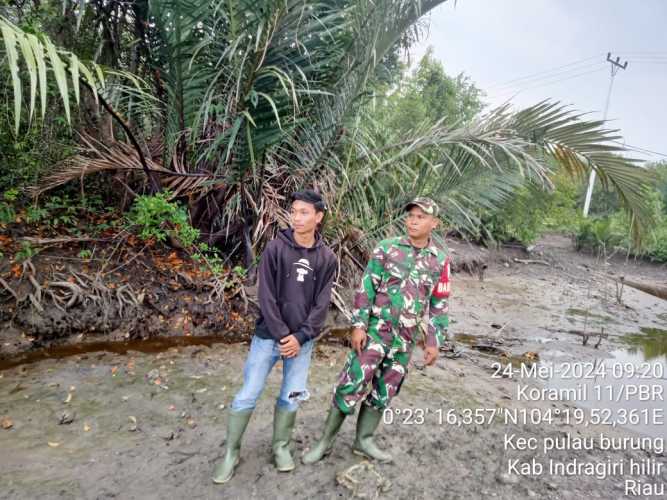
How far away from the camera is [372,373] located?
2.42m

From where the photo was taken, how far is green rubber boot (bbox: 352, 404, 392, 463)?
8.53 ft

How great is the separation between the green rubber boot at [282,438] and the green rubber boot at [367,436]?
0.45 meters

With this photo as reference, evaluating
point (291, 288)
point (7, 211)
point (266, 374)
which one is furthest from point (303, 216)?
point (7, 211)

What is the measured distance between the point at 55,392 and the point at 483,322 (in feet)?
19.5

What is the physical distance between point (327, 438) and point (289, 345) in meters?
0.82

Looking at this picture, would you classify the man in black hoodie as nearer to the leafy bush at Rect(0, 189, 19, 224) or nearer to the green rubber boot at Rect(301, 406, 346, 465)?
the green rubber boot at Rect(301, 406, 346, 465)

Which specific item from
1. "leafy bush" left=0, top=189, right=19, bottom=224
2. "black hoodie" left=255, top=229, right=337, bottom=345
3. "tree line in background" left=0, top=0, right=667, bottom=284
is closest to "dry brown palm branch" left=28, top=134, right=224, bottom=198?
"tree line in background" left=0, top=0, right=667, bottom=284

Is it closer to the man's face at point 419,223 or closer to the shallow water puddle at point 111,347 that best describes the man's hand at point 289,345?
the man's face at point 419,223

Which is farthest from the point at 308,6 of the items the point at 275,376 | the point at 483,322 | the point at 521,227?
the point at 521,227

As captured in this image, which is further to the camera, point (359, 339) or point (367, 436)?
point (367, 436)

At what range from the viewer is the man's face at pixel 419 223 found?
241 centimetres

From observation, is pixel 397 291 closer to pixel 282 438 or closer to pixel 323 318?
pixel 323 318

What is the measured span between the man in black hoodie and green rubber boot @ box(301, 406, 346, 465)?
340mm

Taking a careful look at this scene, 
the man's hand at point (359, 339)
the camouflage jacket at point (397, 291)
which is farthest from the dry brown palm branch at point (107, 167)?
the man's hand at point (359, 339)
